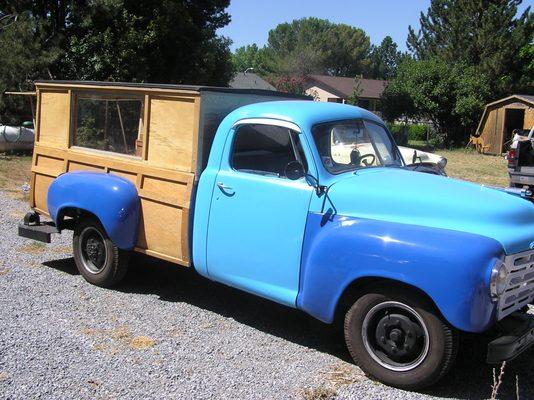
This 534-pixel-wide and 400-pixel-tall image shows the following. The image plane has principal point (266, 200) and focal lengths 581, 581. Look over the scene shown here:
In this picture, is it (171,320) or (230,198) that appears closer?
(230,198)

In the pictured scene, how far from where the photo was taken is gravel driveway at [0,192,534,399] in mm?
3959

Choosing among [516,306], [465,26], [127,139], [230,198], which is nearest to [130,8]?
[127,139]

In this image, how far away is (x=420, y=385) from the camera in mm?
3916

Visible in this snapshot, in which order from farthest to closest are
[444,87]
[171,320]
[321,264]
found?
[444,87], [171,320], [321,264]

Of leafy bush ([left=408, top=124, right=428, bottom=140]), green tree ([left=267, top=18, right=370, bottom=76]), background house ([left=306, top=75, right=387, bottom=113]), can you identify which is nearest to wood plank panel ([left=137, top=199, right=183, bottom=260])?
leafy bush ([left=408, top=124, right=428, bottom=140])

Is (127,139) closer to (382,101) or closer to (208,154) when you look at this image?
(208,154)

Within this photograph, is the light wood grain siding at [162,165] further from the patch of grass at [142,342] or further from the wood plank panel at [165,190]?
the patch of grass at [142,342]

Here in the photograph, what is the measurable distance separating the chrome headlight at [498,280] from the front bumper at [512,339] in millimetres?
318

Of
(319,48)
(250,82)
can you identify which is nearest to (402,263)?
(250,82)

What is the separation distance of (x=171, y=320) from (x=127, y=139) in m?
1.94

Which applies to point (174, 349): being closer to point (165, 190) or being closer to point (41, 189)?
point (165, 190)

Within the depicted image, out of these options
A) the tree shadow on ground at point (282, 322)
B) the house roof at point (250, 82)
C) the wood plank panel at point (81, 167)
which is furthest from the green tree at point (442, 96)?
the wood plank panel at point (81, 167)

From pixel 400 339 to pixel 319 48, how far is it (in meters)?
87.8

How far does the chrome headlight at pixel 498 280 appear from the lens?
11.8ft
